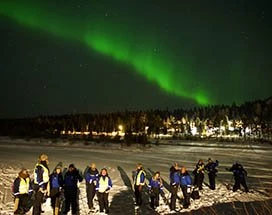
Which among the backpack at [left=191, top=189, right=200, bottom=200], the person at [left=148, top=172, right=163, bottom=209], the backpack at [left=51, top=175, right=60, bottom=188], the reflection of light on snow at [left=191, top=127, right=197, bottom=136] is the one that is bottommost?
the backpack at [left=191, top=189, right=200, bottom=200]

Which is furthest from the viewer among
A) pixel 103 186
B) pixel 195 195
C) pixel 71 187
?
pixel 195 195

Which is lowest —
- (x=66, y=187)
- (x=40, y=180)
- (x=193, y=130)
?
(x=66, y=187)

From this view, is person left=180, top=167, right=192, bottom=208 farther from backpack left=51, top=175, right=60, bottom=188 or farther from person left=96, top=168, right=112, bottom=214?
backpack left=51, top=175, right=60, bottom=188

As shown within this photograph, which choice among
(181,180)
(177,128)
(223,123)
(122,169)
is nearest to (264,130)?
(223,123)

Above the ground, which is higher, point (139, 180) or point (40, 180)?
point (40, 180)

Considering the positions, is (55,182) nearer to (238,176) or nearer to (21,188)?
(21,188)

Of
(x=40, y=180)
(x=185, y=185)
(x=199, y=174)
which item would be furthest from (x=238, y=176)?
(x=40, y=180)

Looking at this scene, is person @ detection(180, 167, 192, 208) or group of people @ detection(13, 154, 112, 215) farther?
person @ detection(180, 167, 192, 208)

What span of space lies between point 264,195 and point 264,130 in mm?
113625

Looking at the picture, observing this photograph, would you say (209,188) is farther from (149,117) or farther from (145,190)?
(149,117)

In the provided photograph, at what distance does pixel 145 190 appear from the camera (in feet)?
66.2

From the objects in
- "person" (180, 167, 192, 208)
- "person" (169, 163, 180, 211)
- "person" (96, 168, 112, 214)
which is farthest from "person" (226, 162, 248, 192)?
"person" (96, 168, 112, 214)

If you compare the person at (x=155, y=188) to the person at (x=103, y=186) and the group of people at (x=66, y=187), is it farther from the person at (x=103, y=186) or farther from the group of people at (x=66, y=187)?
the person at (x=103, y=186)

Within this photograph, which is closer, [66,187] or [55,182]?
[55,182]
